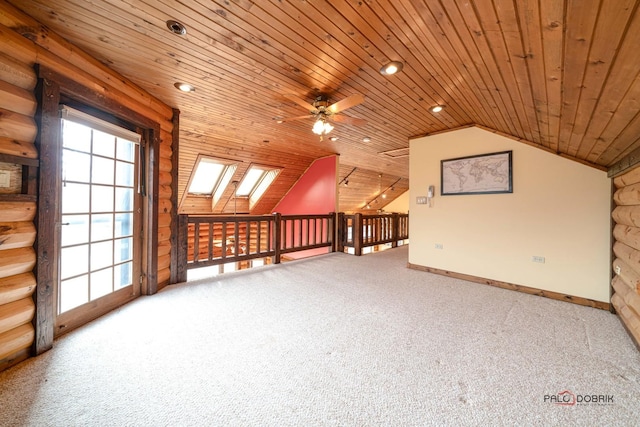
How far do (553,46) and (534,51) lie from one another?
145 mm

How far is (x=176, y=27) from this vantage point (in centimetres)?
180

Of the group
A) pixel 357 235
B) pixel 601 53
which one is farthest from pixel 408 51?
pixel 357 235

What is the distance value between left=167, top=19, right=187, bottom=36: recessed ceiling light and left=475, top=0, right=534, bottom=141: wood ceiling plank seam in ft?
6.39

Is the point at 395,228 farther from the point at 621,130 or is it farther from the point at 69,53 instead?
the point at 69,53

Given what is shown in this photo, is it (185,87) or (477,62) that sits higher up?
(185,87)

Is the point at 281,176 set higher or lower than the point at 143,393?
higher

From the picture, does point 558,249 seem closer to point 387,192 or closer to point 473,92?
point 473,92

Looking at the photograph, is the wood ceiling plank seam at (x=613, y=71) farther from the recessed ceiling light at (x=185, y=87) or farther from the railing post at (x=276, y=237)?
the railing post at (x=276, y=237)

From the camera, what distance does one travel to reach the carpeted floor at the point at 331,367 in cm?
131

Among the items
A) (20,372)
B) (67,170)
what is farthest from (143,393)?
(67,170)

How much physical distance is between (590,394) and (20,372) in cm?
355

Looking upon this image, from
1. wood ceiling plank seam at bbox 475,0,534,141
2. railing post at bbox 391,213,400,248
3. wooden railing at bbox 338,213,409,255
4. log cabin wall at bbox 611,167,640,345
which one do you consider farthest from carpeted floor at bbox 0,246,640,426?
railing post at bbox 391,213,400,248

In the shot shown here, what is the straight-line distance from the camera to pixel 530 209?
330 cm

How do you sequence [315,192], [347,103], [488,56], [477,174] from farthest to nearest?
[315,192], [477,174], [347,103], [488,56]
